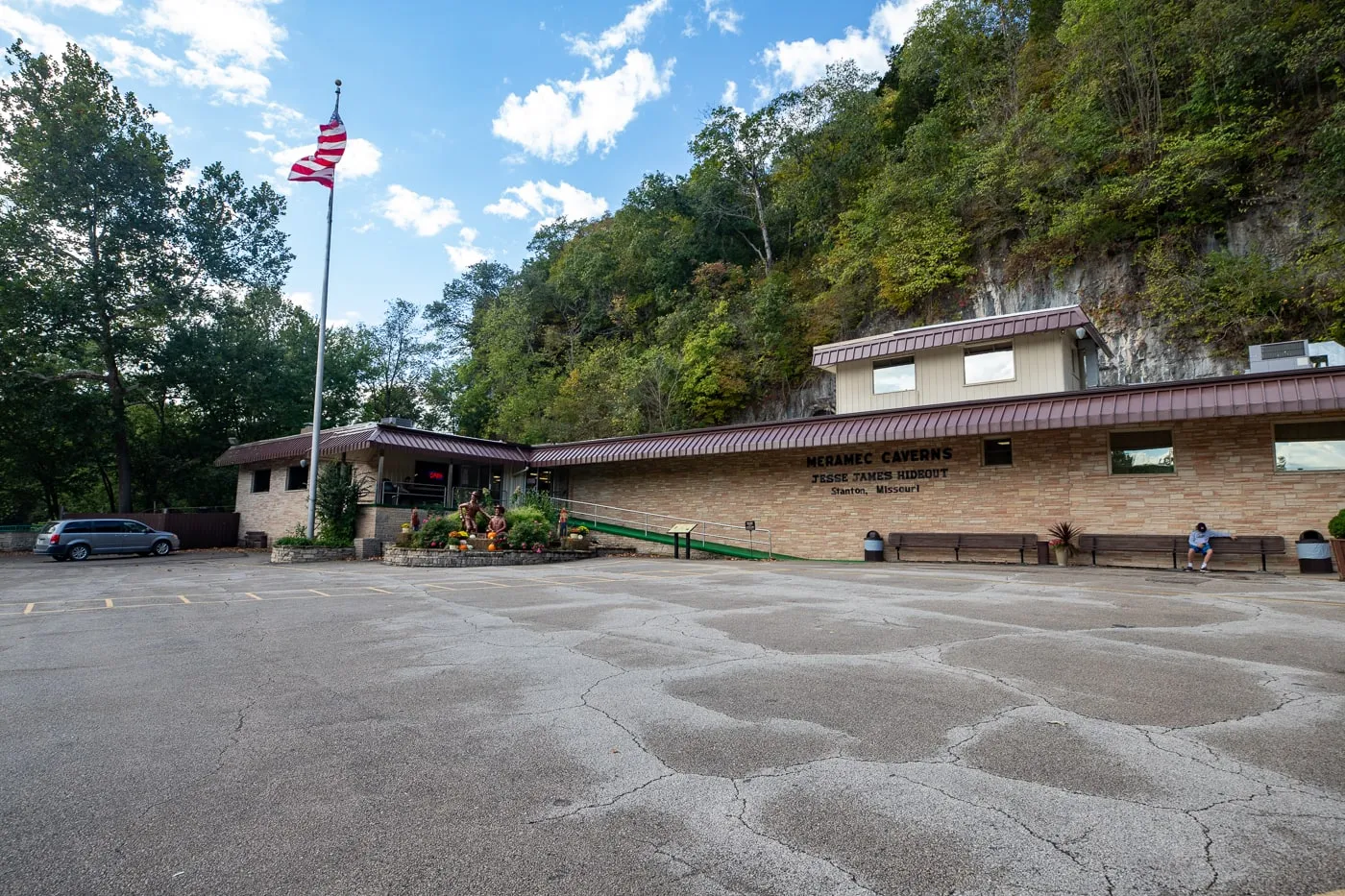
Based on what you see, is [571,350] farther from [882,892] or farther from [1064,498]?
[882,892]

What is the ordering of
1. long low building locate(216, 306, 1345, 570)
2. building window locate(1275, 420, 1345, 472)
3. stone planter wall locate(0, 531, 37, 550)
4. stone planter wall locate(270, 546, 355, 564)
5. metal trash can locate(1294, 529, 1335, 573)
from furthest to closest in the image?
stone planter wall locate(0, 531, 37, 550), stone planter wall locate(270, 546, 355, 564), long low building locate(216, 306, 1345, 570), building window locate(1275, 420, 1345, 472), metal trash can locate(1294, 529, 1335, 573)

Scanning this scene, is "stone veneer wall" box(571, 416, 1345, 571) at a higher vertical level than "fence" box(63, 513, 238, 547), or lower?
higher

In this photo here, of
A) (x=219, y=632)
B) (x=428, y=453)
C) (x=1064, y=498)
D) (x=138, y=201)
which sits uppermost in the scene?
(x=138, y=201)

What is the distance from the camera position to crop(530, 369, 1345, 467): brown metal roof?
14328mm

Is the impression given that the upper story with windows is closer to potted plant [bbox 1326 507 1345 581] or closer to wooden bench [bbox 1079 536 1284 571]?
wooden bench [bbox 1079 536 1284 571]

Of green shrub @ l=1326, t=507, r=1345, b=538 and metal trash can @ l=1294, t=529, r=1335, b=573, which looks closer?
green shrub @ l=1326, t=507, r=1345, b=538

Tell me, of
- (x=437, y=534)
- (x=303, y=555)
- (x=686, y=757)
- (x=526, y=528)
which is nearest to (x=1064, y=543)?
(x=526, y=528)

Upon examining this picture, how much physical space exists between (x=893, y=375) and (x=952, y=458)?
459 cm

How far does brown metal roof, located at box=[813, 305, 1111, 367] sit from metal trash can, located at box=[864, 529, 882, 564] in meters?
6.69

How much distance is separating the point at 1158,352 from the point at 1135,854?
1046 inches

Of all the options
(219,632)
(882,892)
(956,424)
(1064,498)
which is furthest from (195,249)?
(882,892)

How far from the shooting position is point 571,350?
1901 inches

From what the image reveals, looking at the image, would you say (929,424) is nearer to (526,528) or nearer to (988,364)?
(988,364)

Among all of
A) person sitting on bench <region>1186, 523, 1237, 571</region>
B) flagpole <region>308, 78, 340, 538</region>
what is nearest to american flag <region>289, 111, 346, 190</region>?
flagpole <region>308, 78, 340, 538</region>
